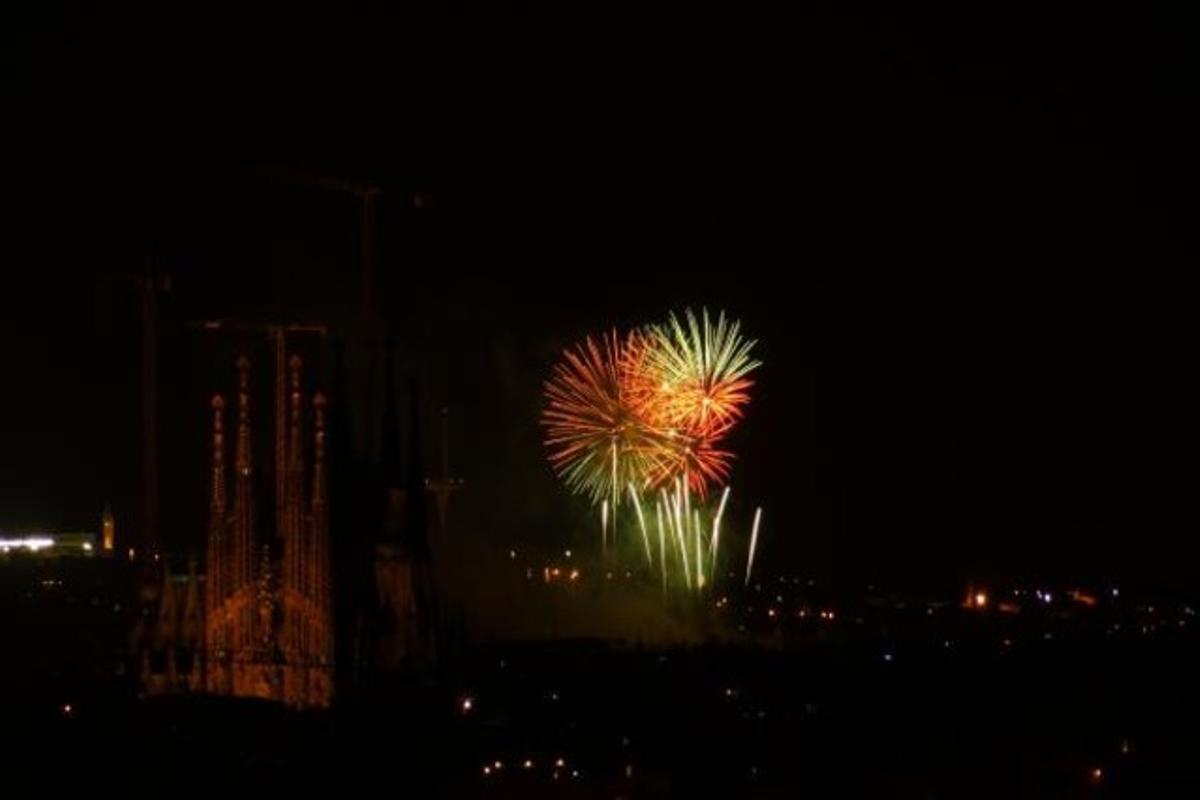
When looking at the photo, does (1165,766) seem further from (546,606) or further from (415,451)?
(546,606)

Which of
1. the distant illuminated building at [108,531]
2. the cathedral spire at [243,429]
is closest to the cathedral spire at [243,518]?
the cathedral spire at [243,429]

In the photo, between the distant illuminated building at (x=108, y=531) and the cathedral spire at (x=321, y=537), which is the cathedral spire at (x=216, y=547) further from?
the distant illuminated building at (x=108, y=531)

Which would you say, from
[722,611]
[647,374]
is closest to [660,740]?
[647,374]

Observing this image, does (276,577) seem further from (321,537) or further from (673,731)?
(673,731)

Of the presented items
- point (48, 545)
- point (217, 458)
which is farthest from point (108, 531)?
point (217, 458)

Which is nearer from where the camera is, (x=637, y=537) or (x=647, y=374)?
(x=647, y=374)

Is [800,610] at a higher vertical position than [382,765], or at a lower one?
higher

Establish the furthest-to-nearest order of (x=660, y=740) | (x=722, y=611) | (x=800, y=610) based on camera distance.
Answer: (x=800, y=610), (x=722, y=611), (x=660, y=740)

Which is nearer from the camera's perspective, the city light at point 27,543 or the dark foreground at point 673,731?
the dark foreground at point 673,731
